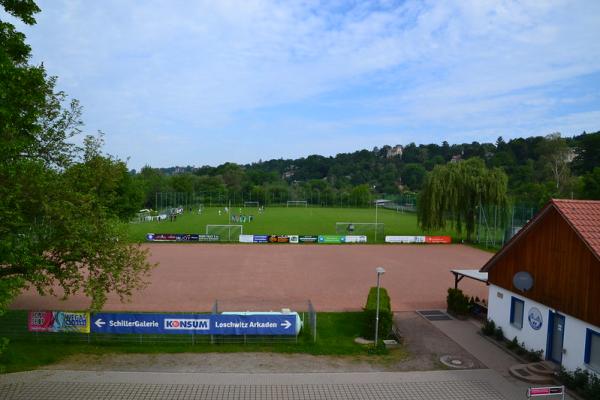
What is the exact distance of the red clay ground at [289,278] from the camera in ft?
73.8

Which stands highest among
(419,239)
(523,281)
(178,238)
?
(523,281)

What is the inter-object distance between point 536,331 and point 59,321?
17.0m

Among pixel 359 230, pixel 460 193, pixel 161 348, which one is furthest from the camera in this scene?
pixel 359 230

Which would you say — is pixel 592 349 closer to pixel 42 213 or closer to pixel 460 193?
pixel 42 213

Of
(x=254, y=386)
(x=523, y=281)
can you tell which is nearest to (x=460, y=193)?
(x=523, y=281)

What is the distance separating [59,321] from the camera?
16031 millimetres

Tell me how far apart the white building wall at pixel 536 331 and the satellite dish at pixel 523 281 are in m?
0.63

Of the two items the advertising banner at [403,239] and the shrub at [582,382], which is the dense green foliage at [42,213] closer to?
the shrub at [582,382]

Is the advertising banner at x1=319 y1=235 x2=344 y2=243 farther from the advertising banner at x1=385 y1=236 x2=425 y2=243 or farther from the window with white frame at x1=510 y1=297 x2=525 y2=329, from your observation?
the window with white frame at x1=510 y1=297 x2=525 y2=329

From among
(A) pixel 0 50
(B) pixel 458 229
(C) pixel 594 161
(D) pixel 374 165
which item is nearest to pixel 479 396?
(A) pixel 0 50

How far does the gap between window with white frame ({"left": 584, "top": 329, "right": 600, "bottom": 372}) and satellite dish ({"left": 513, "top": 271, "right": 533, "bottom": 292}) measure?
2678 millimetres

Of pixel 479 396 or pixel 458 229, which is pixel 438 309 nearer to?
pixel 479 396

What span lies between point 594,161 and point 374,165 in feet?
392

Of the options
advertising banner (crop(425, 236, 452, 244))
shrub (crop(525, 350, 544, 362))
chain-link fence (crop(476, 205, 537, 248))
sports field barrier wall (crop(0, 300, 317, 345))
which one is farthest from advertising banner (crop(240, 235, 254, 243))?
shrub (crop(525, 350, 544, 362))
